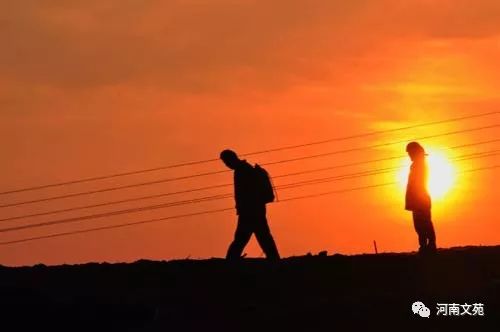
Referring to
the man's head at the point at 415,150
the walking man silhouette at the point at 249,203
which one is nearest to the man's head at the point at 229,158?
the walking man silhouette at the point at 249,203

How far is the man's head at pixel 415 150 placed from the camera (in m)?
22.5

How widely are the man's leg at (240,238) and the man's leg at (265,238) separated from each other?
14 centimetres

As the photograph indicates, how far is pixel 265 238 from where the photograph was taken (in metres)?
22.5

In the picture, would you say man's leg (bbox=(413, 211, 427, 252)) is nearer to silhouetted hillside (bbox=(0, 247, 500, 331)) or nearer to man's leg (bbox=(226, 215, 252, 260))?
silhouetted hillside (bbox=(0, 247, 500, 331))

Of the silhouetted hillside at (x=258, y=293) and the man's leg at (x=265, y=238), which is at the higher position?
the man's leg at (x=265, y=238)

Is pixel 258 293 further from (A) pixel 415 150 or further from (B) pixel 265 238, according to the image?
(A) pixel 415 150

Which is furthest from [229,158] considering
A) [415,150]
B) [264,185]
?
A: [415,150]

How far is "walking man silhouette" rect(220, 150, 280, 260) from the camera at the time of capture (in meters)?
22.4

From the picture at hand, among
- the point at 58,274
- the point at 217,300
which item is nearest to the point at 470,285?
the point at 217,300

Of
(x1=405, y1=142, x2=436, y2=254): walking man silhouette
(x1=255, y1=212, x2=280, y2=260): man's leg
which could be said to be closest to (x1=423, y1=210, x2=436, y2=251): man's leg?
(x1=405, y1=142, x2=436, y2=254): walking man silhouette

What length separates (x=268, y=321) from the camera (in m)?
18.2

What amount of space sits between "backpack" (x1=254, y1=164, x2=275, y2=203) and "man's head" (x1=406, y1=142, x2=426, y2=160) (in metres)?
2.07

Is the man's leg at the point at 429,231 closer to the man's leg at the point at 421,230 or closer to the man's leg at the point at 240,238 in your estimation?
the man's leg at the point at 421,230

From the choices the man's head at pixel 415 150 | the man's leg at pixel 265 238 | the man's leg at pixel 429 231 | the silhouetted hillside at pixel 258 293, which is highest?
the man's head at pixel 415 150
